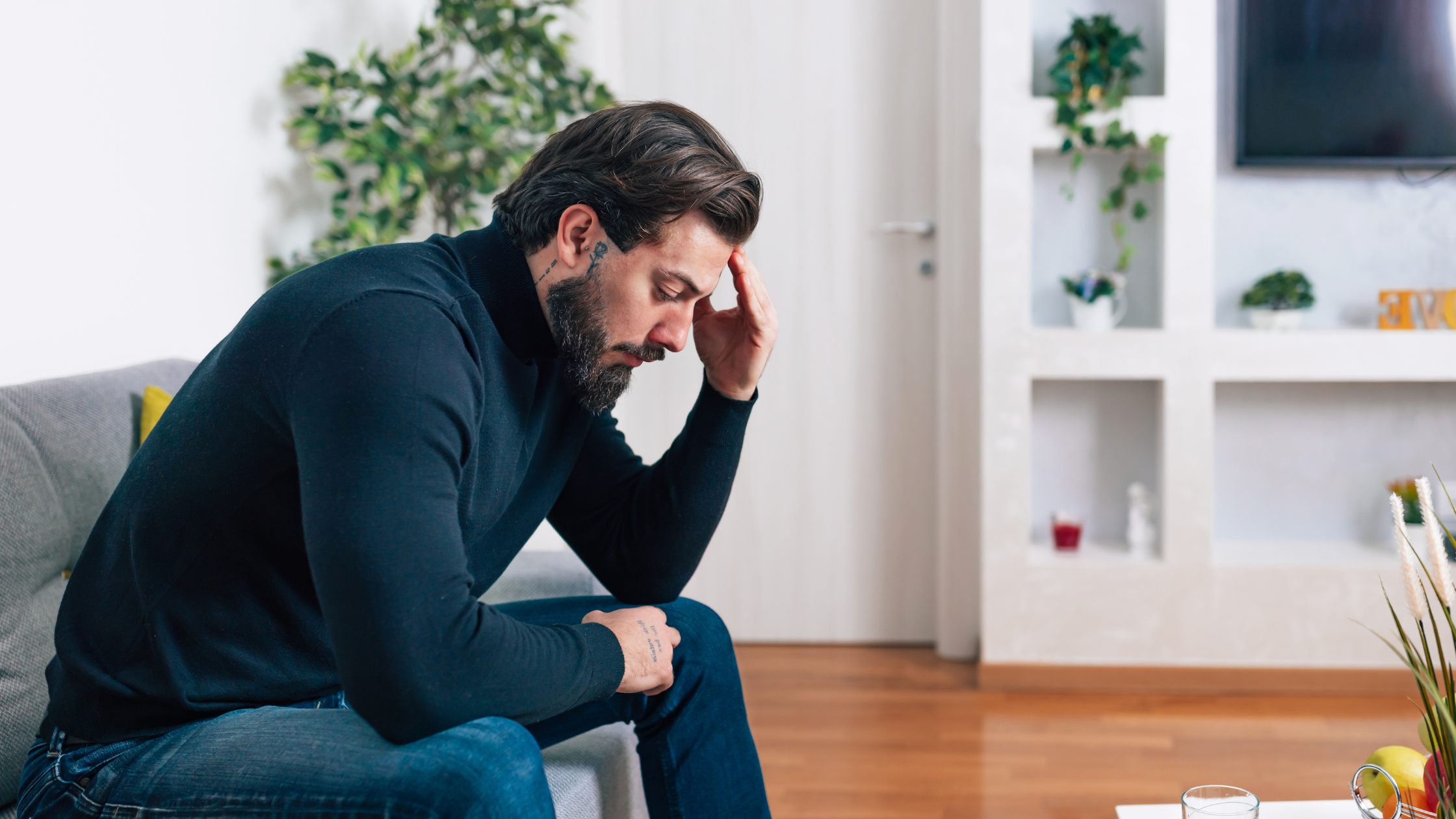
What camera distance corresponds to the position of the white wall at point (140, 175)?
1.38 meters

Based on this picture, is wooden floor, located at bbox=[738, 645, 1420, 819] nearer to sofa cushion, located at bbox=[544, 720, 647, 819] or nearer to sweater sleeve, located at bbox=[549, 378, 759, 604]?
sofa cushion, located at bbox=[544, 720, 647, 819]

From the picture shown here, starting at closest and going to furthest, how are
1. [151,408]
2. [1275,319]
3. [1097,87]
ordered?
1. [151,408]
2. [1097,87]
3. [1275,319]

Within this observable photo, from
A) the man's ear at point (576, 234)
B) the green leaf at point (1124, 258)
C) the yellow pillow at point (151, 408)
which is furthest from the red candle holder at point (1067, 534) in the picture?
the yellow pillow at point (151, 408)

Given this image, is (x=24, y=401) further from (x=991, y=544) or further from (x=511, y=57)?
(x=991, y=544)

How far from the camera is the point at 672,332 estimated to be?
102 centimetres

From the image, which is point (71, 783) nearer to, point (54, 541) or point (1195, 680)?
point (54, 541)

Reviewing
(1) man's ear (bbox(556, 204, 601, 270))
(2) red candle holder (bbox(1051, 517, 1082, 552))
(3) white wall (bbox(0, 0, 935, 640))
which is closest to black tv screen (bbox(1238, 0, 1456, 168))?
(3) white wall (bbox(0, 0, 935, 640))

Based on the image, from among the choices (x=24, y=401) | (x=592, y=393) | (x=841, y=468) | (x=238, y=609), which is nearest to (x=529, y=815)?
(x=238, y=609)

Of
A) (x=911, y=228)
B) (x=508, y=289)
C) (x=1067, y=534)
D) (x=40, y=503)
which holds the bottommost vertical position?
(x=1067, y=534)

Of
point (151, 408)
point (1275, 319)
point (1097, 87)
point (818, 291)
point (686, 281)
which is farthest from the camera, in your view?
point (818, 291)

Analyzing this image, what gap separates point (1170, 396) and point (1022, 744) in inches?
32.6

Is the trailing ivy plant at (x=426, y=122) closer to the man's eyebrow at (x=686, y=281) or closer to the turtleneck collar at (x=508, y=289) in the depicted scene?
the turtleneck collar at (x=508, y=289)

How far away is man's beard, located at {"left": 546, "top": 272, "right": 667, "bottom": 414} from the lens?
38.6 inches

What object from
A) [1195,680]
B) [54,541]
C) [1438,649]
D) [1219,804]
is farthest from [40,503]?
[1195,680]
